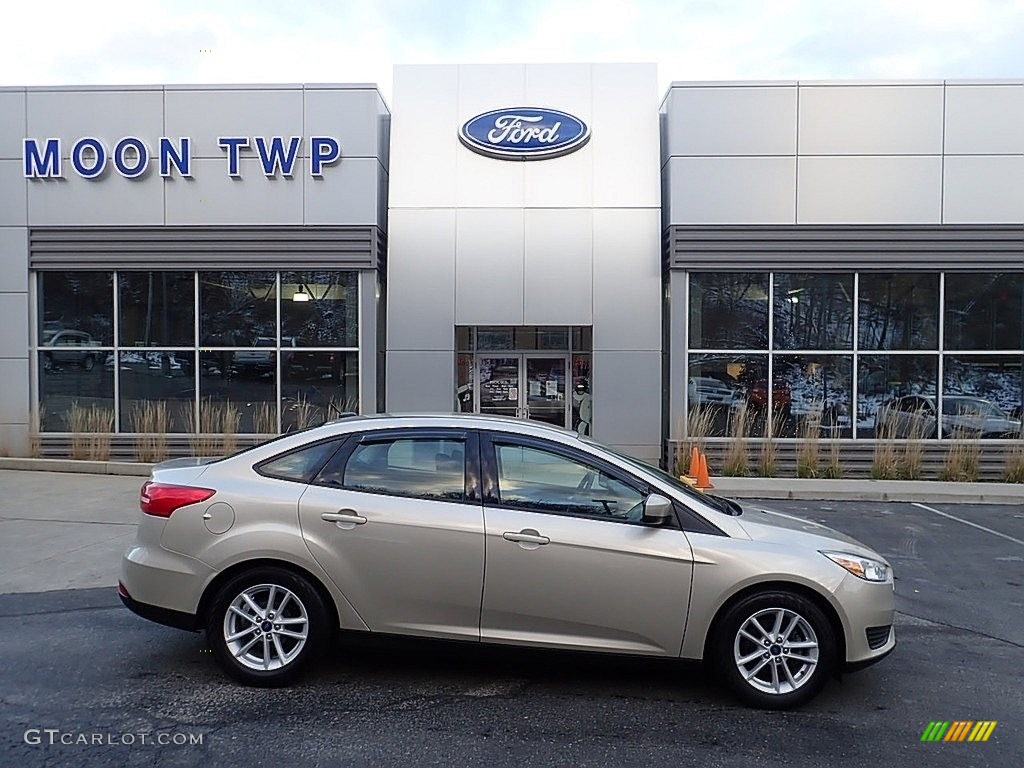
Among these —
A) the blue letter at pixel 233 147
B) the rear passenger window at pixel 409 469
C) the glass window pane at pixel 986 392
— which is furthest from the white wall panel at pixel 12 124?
the glass window pane at pixel 986 392

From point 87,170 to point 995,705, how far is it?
15477 mm

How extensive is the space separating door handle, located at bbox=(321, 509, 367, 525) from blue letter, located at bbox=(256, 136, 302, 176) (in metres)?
11.3

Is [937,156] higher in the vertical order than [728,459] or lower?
higher

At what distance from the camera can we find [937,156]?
14.2 m

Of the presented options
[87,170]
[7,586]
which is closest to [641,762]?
[7,586]

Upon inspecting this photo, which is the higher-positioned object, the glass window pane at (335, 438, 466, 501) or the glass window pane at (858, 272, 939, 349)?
the glass window pane at (858, 272, 939, 349)

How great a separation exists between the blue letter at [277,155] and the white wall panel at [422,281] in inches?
82.0

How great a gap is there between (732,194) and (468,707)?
11885mm

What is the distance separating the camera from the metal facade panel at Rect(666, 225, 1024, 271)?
14219mm

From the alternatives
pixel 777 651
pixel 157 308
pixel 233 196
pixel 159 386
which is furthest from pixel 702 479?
pixel 157 308

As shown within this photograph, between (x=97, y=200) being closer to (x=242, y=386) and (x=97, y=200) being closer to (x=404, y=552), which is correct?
(x=242, y=386)

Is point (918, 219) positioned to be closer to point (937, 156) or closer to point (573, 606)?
point (937, 156)

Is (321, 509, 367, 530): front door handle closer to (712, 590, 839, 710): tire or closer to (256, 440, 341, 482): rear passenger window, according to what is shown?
(256, 440, 341, 482): rear passenger window

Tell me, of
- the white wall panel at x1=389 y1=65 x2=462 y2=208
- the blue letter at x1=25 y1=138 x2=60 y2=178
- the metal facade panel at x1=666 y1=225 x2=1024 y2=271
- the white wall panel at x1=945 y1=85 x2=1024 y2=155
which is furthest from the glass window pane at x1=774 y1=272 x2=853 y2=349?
the blue letter at x1=25 y1=138 x2=60 y2=178
